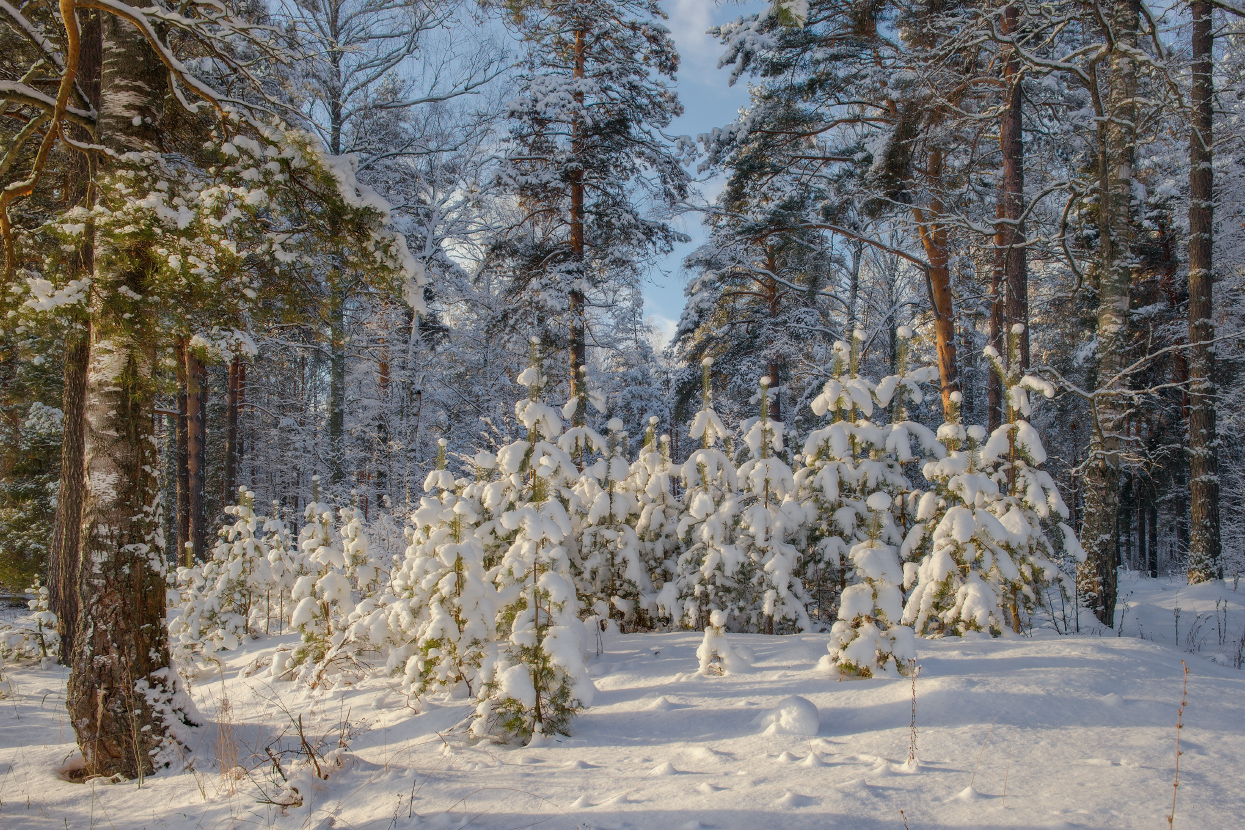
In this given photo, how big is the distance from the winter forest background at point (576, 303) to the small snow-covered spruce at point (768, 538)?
0.12 feet

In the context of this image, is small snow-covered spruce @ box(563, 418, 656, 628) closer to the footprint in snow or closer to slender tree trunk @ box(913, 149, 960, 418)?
the footprint in snow

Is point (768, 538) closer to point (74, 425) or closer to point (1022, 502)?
point (1022, 502)

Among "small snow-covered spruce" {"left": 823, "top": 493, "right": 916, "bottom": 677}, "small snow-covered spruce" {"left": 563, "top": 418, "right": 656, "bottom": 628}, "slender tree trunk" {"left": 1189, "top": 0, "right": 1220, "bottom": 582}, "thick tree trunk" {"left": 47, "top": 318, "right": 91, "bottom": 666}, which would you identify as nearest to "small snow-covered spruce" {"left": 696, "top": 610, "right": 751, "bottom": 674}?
"small snow-covered spruce" {"left": 823, "top": 493, "right": 916, "bottom": 677}

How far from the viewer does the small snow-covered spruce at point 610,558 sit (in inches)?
224

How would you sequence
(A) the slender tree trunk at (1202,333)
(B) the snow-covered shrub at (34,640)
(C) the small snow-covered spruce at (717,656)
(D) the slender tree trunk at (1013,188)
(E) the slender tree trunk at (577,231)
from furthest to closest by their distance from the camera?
(E) the slender tree trunk at (577,231), (D) the slender tree trunk at (1013,188), (A) the slender tree trunk at (1202,333), (B) the snow-covered shrub at (34,640), (C) the small snow-covered spruce at (717,656)

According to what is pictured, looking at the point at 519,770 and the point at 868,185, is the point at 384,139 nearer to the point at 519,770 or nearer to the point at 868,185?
the point at 868,185

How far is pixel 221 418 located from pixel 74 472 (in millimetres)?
17061

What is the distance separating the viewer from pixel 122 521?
383cm

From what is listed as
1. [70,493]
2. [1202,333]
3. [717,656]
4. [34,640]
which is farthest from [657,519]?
[1202,333]

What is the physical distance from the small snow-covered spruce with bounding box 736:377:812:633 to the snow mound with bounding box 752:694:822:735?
72.5 inches

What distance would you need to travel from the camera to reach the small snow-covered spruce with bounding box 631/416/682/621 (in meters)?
6.09

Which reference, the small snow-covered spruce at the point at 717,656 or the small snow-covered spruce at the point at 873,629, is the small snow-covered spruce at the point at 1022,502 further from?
the small snow-covered spruce at the point at 717,656

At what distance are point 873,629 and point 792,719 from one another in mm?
Result: 944

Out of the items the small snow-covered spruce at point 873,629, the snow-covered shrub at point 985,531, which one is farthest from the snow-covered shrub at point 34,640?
the snow-covered shrub at point 985,531
